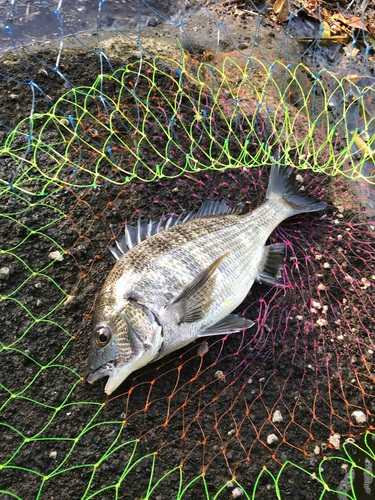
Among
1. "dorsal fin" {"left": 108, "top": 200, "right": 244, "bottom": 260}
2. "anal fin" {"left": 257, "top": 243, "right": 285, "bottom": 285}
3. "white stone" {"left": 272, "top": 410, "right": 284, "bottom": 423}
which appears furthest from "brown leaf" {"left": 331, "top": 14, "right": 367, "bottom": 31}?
"white stone" {"left": 272, "top": 410, "right": 284, "bottom": 423}

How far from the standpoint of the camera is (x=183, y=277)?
242 cm

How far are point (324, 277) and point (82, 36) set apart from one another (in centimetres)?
357

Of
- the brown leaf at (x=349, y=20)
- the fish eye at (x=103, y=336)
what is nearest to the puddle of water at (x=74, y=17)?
the brown leaf at (x=349, y=20)

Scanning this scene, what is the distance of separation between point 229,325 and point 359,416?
3.97 ft

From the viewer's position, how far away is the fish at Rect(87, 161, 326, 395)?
7.11ft

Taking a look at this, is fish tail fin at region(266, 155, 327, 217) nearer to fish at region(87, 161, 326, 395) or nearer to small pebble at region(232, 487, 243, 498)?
fish at region(87, 161, 326, 395)

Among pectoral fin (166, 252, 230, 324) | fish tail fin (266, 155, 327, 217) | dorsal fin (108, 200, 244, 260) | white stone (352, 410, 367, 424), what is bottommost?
white stone (352, 410, 367, 424)

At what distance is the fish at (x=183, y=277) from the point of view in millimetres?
2166

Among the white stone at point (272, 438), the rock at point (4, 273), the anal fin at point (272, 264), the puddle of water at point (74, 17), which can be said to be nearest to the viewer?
the white stone at point (272, 438)

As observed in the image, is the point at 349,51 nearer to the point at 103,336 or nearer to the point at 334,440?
the point at 334,440

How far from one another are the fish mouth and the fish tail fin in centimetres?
193

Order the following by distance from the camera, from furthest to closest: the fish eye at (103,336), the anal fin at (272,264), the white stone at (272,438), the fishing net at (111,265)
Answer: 1. the anal fin at (272,264)
2. the white stone at (272,438)
3. the fishing net at (111,265)
4. the fish eye at (103,336)

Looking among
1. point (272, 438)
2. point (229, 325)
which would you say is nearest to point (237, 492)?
point (272, 438)

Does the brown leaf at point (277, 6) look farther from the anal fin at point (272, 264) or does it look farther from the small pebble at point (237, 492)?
the small pebble at point (237, 492)
